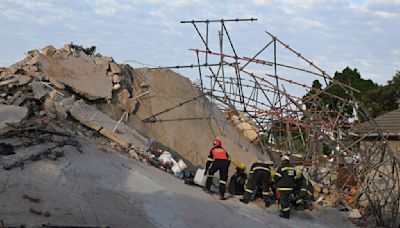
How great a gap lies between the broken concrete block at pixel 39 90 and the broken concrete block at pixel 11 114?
1455 mm

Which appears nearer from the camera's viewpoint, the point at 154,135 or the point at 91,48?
the point at 154,135

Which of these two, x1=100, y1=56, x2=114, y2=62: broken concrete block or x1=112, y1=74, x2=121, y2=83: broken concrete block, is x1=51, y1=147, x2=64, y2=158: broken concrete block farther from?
x1=100, y1=56, x2=114, y2=62: broken concrete block

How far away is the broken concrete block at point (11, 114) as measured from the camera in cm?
1219

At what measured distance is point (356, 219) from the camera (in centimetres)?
1617

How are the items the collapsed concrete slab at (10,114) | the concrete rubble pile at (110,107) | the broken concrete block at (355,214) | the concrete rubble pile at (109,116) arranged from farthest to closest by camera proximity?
1. the broken concrete block at (355,214)
2. the concrete rubble pile at (110,107)
3. the concrete rubble pile at (109,116)
4. the collapsed concrete slab at (10,114)

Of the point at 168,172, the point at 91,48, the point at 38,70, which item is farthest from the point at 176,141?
the point at 91,48

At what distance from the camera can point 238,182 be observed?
15.7 meters

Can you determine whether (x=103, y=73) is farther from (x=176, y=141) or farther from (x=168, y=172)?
(x=168, y=172)

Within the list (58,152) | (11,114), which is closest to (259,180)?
(58,152)

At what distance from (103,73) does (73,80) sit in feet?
3.74

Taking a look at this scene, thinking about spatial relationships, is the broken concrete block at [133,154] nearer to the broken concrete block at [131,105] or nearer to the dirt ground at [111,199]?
the dirt ground at [111,199]

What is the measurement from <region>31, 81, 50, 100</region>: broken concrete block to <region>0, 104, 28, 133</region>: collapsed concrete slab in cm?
141

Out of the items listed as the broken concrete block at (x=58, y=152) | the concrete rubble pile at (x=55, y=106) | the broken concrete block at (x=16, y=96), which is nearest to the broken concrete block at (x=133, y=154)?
the concrete rubble pile at (x=55, y=106)

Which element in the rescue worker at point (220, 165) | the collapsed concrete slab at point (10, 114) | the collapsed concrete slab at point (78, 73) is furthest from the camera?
the collapsed concrete slab at point (78, 73)
